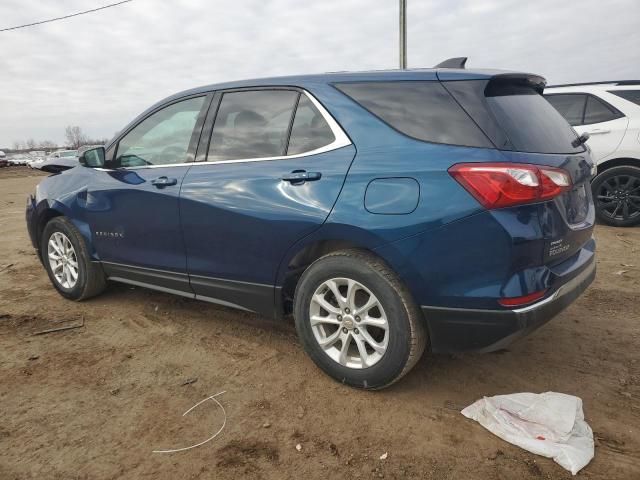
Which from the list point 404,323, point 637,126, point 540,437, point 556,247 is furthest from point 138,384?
point 637,126

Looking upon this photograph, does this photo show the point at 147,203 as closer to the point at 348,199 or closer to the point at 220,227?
the point at 220,227

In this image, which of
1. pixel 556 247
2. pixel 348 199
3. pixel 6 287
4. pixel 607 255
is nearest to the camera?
pixel 556 247

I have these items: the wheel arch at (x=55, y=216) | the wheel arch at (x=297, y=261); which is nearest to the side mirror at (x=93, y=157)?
the wheel arch at (x=55, y=216)

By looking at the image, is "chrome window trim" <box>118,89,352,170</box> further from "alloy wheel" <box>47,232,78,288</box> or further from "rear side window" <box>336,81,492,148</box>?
"alloy wheel" <box>47,232,78,288</box>

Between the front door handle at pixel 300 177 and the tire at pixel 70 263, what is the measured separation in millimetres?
2155

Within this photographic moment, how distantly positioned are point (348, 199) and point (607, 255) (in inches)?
163

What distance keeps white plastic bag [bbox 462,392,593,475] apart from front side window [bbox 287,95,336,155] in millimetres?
1618

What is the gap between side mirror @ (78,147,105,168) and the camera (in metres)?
3.85

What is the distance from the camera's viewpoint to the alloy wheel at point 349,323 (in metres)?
2.57

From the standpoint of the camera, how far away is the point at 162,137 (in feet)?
11.8

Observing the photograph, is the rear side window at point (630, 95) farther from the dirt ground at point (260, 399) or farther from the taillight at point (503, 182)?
the taillight at point (503, 182)

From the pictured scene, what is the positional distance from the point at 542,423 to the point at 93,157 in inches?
140

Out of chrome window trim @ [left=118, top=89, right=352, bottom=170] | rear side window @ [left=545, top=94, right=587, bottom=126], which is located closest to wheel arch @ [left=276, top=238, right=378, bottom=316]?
chrome window trim @ [left=118, top=89, right=352, bottom=170]

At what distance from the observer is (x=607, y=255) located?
17.6 ft
